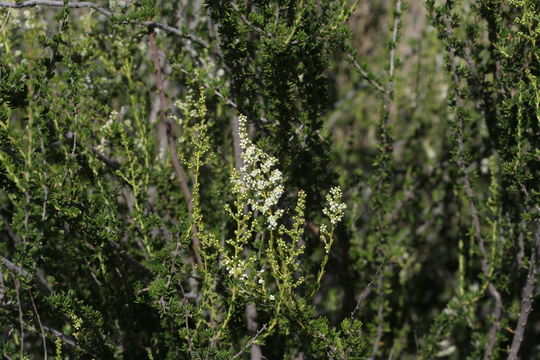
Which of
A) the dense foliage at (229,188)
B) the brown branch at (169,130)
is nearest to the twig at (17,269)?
the dense foliage at (229,188)

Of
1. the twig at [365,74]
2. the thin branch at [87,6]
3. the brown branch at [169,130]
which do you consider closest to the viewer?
the thin branch at [87,6]

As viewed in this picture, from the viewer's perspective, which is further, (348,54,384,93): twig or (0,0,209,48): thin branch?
(348,54,384,93): twig

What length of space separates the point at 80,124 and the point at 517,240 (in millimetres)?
2032

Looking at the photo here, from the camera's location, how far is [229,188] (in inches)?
94.8

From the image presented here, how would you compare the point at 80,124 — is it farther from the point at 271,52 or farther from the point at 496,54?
the point at 496,54

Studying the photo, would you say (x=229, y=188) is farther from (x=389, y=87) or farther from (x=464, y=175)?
(x=464, y=175)

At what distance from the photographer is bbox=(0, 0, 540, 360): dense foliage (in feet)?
6.36

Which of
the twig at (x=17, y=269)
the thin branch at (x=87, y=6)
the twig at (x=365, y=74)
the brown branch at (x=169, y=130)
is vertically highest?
the twig at (x=365, y=74)

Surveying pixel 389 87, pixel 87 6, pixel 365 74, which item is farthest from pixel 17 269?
pixel 389 87

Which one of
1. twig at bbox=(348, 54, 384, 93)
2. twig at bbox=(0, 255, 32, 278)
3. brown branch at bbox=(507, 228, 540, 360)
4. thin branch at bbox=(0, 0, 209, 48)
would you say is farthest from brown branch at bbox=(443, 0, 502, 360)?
twig at bbox=(0, 255, 32, 278)

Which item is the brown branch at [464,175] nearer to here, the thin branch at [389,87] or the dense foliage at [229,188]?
the dense foliage at [229,188]

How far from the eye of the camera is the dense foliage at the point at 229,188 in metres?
1.94

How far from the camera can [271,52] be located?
2018 mm

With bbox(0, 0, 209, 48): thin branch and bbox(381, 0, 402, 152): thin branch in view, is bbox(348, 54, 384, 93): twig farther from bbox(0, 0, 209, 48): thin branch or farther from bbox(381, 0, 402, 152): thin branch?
bbox(0, 0, 209, 48): thin branch
